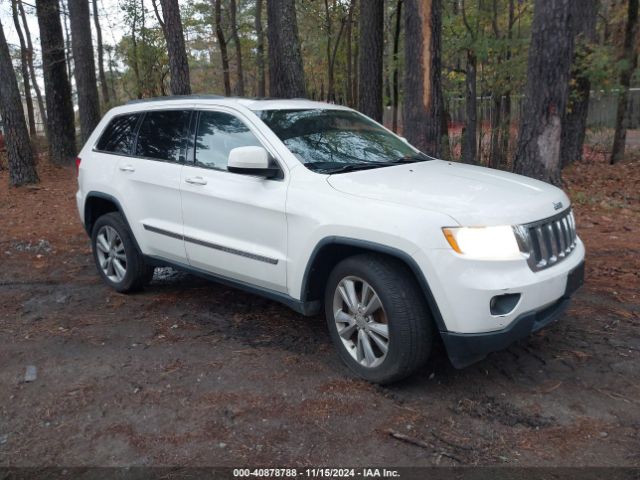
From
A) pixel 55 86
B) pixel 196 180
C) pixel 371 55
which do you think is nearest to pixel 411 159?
pixel 196 180

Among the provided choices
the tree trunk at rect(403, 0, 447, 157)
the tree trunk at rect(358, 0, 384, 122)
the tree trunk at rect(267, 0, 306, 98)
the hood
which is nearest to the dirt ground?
the hood

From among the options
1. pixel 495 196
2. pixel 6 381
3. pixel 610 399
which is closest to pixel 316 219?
pixel 495 196

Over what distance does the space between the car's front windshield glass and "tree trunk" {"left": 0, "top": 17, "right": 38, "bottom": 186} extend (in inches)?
331

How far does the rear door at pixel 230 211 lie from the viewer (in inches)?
159

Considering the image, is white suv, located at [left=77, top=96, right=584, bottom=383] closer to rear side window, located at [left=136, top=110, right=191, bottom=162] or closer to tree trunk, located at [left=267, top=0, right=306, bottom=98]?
rear side window, located at [left=136, top=110, right=191, bottom=162]

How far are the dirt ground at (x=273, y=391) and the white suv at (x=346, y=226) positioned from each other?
37 centimetres

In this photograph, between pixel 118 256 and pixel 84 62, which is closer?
pixel 118 256

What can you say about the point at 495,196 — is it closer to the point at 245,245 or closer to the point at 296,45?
the point at 245,245

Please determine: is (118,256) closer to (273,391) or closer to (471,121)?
(273,391)

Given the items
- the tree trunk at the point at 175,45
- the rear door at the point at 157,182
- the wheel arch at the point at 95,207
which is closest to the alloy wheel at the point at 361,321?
the rear door at the point at 157,182

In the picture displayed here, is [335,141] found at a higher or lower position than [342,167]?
higher

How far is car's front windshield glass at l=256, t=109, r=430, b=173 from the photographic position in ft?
13.8

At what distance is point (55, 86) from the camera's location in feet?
45.4

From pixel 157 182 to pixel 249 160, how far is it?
4.62 feet
